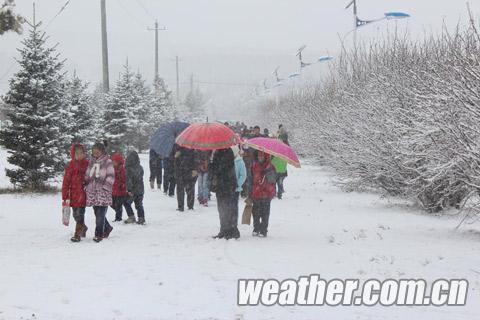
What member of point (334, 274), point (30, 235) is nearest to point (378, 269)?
point (334, 274)

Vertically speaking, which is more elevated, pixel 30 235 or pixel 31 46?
pixel 31 46

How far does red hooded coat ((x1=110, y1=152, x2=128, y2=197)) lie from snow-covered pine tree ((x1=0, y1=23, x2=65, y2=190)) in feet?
18.7

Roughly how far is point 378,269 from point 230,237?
311 cm

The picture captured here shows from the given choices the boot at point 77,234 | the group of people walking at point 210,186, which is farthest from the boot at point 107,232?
the boot at point 77,234

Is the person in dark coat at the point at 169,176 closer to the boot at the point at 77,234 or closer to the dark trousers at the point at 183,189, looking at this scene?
the dark trousers at the point at 183,189

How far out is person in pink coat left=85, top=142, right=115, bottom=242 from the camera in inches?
381

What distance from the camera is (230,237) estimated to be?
10008 mm

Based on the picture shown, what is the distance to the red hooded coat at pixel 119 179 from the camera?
1112 centimetres

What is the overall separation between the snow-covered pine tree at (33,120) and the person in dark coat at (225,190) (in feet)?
25.7

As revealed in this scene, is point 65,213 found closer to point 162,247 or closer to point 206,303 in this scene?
point 162,247

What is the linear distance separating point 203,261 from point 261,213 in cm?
232

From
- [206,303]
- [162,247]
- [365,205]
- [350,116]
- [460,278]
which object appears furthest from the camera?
[350,116]

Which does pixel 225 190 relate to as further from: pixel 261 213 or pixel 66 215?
pixel 66 215

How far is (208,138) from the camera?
32.2ft
